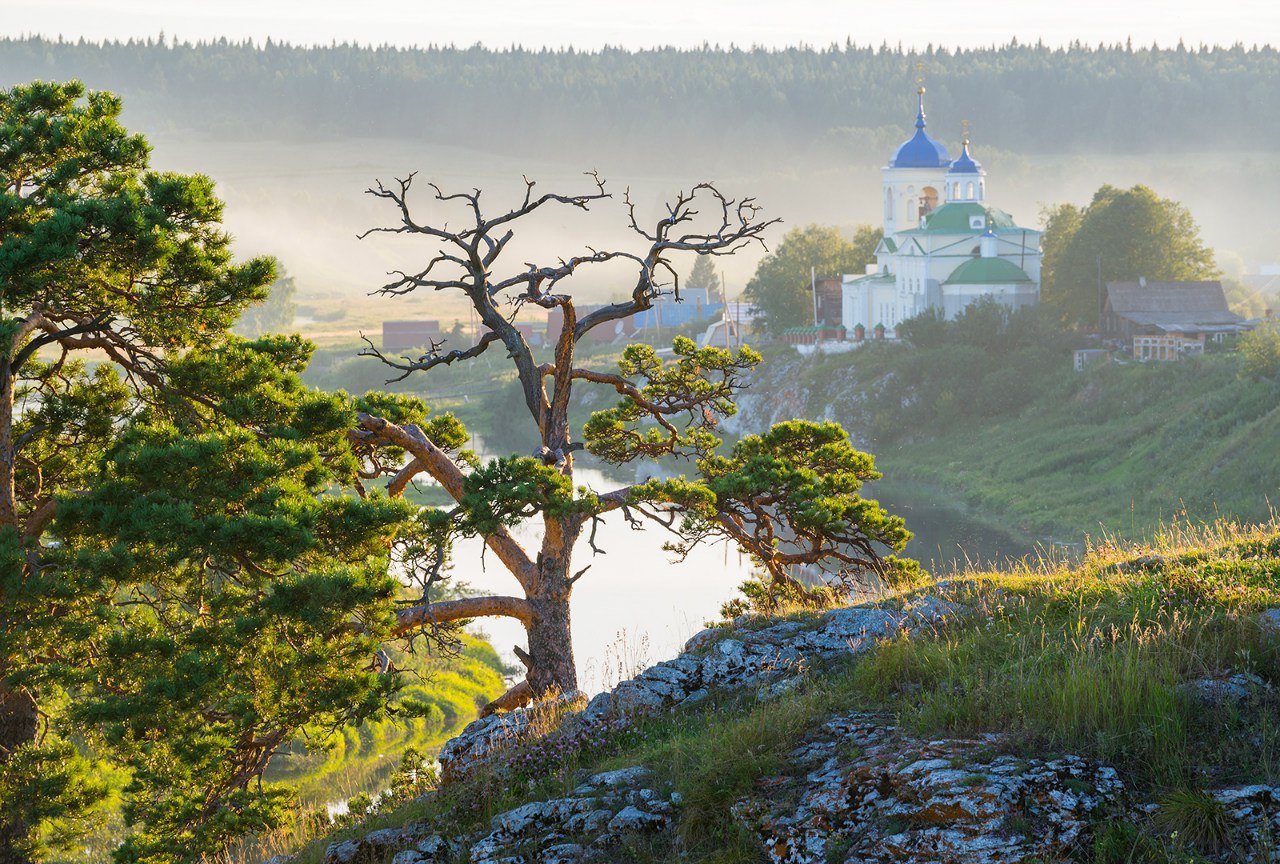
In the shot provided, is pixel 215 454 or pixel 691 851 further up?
pixel 215 454

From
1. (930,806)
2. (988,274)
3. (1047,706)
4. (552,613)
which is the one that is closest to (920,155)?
(988,274)

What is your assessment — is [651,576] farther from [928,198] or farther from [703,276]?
[703,276]

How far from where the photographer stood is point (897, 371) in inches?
2879

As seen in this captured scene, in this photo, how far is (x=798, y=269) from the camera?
93625mm

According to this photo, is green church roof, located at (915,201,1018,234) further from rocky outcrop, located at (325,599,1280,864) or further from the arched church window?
rocky outcrop, located at (325,599,1280,864)

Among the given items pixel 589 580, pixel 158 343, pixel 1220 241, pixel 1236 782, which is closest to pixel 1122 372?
pixel 589 580

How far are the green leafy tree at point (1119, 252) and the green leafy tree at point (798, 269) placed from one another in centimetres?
1866

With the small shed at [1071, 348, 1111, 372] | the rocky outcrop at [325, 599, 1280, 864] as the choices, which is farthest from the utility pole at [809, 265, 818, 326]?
the rocky outcrop at [325, 599, 1280, 864]

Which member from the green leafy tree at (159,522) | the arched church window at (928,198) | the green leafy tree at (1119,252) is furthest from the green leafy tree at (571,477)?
the arched church window at (928,198)

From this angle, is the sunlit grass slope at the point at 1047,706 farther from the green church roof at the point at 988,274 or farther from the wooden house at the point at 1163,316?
the green church roof at the point at 988,274

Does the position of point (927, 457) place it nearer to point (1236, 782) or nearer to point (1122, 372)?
point (1122, 372)

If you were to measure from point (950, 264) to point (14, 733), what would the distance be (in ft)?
232

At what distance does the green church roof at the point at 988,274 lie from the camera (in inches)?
3100

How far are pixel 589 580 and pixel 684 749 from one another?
108 feet
